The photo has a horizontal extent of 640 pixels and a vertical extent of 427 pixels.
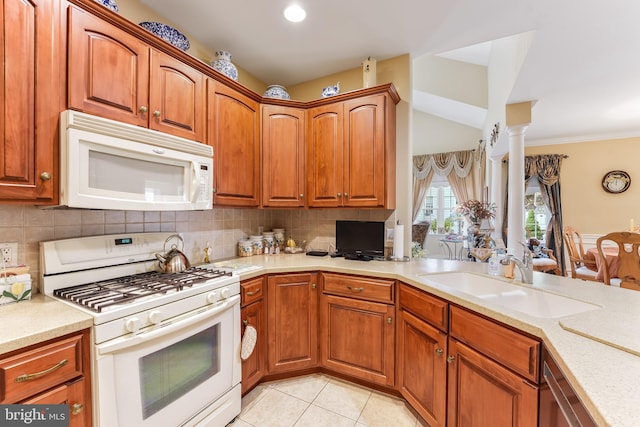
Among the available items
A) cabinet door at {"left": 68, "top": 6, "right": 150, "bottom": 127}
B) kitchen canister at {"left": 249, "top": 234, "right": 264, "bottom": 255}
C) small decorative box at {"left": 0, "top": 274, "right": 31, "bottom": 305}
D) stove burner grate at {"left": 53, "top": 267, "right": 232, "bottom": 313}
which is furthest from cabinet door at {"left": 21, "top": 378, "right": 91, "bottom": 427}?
kitchen canister at {"left": 249, "top": 234, "right": 264, "bottom": 255}

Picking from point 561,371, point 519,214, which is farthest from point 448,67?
point 561,371

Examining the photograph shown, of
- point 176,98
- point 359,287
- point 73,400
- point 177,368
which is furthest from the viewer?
point 359,287

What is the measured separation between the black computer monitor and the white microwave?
3.84ft

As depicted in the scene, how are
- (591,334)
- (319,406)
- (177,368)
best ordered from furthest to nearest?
(319,406) < (177,368) < (591,334)

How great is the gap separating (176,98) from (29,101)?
0.70 meters

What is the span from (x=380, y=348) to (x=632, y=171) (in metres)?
6.17

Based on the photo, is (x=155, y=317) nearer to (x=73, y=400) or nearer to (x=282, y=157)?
(x=73, y=400)

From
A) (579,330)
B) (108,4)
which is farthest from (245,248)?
(579,330)

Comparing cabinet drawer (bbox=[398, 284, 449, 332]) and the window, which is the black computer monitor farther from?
the window

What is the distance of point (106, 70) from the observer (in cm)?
137

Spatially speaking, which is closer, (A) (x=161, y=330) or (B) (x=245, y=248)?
(A) (x=161, y=330)

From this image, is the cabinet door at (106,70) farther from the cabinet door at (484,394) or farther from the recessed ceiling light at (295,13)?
the cabinet door at (484,394)

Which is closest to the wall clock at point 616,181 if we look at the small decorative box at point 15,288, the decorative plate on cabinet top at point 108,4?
the decorative plate on cabinet top at point 108,4

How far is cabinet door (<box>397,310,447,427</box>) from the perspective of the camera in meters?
1.46
